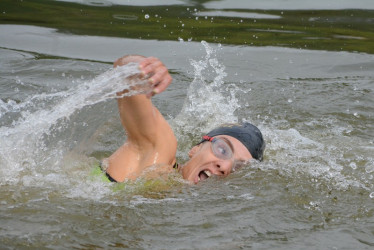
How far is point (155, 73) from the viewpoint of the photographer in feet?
13.8

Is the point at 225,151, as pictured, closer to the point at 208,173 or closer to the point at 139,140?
the point at 208,173

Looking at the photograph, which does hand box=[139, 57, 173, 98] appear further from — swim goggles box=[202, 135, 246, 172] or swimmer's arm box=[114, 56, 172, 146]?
swim goggles box=[202, 135, 246, 172]

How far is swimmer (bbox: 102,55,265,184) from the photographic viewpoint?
4461 mm

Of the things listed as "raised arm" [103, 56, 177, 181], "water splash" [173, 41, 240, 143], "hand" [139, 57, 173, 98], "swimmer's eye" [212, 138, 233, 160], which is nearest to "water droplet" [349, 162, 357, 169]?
"swimmer's eye" [212, 138, 233, 160]

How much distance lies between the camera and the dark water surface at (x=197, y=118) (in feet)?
13.8

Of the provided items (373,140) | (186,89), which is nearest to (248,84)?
(186,89)

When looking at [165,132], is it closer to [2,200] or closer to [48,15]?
[2,200]

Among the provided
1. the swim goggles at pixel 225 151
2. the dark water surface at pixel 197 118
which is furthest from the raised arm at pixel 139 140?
the swim goggles at pixel 225 151

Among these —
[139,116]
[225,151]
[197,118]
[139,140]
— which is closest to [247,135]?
[225,151]

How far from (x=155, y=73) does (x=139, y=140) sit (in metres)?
0.66

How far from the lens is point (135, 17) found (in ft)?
34.7

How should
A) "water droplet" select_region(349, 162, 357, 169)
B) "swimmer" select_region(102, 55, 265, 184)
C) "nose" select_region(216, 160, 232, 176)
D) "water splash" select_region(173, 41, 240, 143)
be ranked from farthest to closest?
"water splash" select_region(173, 41, 240, 143) < "water droplet" select_region(349, 162, 357, 169) < "nose" select_region(216, 160, 232, 176) < "swimmer" select_region(102, 55, 265, 184)

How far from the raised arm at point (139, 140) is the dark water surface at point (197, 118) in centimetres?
13

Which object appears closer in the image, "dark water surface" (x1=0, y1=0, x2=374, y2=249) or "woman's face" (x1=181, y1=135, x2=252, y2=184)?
"dark water surface" (x1=0, y1=0, x2=374, y2=249)
